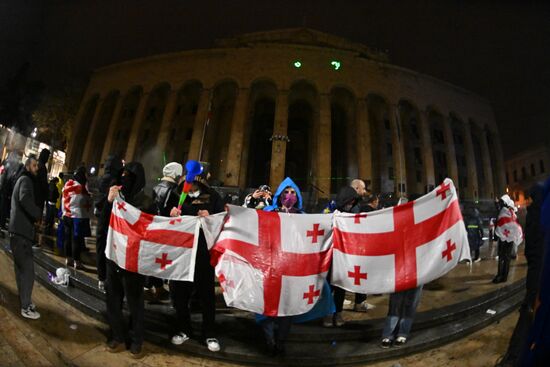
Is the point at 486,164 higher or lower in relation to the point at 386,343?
higher

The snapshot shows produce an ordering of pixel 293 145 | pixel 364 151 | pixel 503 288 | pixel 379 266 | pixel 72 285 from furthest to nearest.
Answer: pixel 293 145 < pixel 364 151 < pixel 72 285 < pixel 503 288 < pixel 379 266

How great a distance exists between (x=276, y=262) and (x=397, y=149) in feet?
4.23

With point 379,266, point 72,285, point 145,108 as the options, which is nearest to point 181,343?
point 72,285

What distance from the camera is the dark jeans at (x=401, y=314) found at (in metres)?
1.31

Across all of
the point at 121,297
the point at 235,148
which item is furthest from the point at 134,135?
the point at 121,297

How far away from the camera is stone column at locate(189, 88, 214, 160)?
179cm

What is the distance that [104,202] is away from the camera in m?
1.81

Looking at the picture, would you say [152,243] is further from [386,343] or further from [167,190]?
[386,343]

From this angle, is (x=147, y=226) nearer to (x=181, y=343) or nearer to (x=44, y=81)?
(x=181, y=343)

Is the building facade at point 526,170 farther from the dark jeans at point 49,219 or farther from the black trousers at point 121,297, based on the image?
the dark jeans at point 49,219

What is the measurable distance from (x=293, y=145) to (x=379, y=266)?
1.38 metres

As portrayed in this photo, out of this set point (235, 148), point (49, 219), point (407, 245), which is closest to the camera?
point (407, 245)

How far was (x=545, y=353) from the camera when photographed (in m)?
0.49

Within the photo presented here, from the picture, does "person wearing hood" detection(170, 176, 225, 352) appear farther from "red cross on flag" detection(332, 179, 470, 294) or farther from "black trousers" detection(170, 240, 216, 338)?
"red cross on flag" detection(332, 179, 470, 294)
